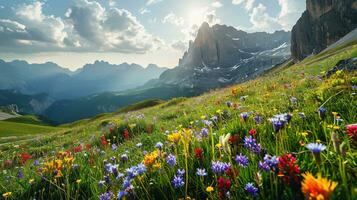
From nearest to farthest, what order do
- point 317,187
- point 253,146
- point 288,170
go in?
1. point 317,187
2. point 288,170
3. point 253,146

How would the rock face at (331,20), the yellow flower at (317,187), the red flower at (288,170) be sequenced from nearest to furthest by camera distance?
the yellow flower at (317,187), the red flower at (288,170), the rock face at (331,20)

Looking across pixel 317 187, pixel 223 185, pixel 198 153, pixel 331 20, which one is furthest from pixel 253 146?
pixel 331 20

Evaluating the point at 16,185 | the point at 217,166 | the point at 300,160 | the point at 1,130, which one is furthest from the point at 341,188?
the point at 1,130

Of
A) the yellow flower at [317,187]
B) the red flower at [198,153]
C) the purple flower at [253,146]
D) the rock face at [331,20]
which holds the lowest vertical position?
the red flower at [198,153]

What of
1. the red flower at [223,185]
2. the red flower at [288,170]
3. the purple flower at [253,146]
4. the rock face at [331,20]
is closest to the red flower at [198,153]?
the purple flower at [253,146]

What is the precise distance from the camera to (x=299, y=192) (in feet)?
7.24

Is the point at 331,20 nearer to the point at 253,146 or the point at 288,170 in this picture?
the point at 253,146

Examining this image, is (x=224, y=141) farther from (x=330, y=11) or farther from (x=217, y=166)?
(x=330, y=11)

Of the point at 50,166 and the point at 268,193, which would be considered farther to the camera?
the point at 50,166

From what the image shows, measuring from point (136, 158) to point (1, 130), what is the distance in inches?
3297

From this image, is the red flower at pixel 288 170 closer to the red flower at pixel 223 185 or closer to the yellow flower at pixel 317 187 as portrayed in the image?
the red flower at pixel 223 185

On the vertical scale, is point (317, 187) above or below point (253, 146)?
above

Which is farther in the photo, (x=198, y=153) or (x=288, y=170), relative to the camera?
(x=198, y=153)

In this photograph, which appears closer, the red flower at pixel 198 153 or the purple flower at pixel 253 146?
the purple flower at pixel 253 146
